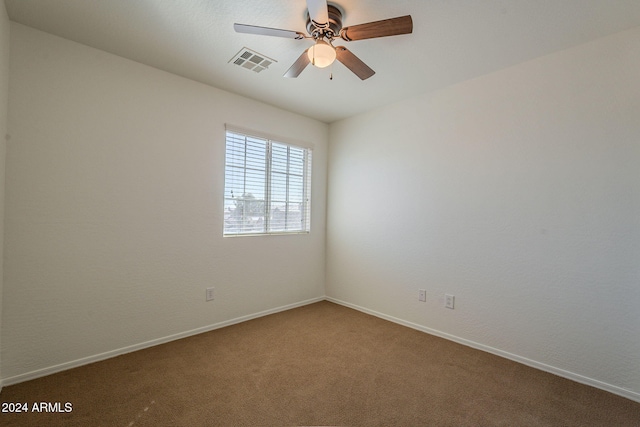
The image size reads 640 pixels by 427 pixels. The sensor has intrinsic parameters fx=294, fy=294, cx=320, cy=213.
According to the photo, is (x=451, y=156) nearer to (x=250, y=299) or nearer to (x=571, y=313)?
(x=571, y=313)

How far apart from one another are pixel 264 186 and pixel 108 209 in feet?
5.17

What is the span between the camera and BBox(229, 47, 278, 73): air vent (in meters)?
2.42

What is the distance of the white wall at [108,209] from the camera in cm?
212

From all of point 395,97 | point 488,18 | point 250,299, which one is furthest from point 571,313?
point 250,299

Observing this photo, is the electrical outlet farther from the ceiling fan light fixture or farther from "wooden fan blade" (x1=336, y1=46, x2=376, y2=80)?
the ceiling fan light fixture

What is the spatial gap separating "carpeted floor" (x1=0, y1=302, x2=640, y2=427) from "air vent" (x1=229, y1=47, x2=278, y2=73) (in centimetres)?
254

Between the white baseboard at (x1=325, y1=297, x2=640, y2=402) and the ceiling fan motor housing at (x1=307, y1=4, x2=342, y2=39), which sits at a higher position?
the ceiling fan motor housing at (x1=307, y1=4, x2=342, y2=39)

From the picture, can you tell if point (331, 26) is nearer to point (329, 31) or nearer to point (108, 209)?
point (329, 31)

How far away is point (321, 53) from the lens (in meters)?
1.85

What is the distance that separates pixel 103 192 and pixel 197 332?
5.20 feet

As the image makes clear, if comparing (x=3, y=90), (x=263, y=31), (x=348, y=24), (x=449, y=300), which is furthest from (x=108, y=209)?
(x=449, y=300)

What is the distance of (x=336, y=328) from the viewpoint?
10.4 feet

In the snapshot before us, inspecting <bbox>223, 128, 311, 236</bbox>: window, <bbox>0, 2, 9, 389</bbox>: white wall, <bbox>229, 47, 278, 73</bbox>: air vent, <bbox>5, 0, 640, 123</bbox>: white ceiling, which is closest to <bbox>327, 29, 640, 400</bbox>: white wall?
<bbox>5, 0, 640, 123</bbox>: white ceiling

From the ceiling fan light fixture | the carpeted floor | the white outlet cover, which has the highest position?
the ceiling fan light fixture
